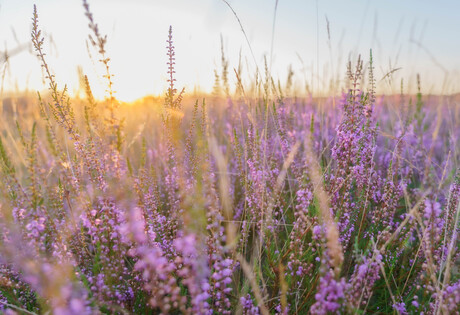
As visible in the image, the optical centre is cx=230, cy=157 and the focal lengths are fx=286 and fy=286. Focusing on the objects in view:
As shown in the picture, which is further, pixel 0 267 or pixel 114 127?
pixel 0 267

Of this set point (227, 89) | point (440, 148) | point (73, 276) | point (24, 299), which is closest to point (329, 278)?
point (73, 276)

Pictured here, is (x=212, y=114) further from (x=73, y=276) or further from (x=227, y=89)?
(x=73, y=276)

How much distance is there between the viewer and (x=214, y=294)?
154 cm

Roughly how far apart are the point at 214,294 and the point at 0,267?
1520mm

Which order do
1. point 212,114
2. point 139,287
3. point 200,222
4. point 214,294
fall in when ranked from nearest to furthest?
point 200,222 → point 214,294 → point 139,287 → point 212,114

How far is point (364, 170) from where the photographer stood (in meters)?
2.19

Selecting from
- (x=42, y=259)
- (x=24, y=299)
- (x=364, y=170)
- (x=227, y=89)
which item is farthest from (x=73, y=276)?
(x=227, y=89)

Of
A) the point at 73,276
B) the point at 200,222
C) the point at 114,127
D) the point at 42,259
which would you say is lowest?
the point at 73,276

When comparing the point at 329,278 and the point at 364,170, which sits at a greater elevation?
the point at 364,170

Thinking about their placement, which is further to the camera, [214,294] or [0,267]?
[0,267]

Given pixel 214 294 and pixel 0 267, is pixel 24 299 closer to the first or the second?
pixel 0 267

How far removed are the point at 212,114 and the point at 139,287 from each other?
12.0ft

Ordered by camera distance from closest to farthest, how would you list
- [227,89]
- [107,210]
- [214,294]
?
[214,294] → [107,210] → [227,89]

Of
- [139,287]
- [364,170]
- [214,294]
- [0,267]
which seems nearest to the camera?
[214,294]
